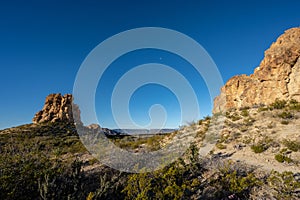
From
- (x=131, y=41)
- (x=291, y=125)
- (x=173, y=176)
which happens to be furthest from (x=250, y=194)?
(x=131, y=41)

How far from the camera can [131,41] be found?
13867mm

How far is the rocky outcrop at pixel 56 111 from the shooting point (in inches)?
1403

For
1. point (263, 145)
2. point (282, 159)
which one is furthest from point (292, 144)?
point (282, 159)

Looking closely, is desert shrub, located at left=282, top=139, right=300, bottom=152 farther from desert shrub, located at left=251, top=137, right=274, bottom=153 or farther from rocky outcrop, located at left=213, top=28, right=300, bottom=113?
rocky outcrop, located at left=213, top=28, right=300, bottom=113

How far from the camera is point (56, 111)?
1459 inches

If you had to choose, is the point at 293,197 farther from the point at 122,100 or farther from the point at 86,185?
the point at 122,100

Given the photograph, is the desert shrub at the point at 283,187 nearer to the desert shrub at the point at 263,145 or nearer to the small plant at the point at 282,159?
the small plant at the point at 282,159

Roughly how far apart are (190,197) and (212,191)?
67 centimetres

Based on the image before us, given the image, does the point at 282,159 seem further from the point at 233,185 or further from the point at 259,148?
the point at 233,185

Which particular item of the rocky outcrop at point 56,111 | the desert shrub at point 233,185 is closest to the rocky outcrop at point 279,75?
the desert shrub at point 233,185

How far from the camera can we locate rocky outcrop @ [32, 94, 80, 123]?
117ft

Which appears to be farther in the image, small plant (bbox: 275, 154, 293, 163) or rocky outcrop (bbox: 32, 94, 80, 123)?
rocky outcrop (bbox: 32, 94, 80, 123)

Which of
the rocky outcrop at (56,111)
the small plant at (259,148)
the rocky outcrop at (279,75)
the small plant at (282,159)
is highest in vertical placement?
the rocky outcrop at (56,111)

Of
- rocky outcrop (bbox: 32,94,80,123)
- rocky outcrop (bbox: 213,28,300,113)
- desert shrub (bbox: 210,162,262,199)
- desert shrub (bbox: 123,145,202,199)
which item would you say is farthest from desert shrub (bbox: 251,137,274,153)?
rocky outcrop (bbox: 32,94,80,123)
